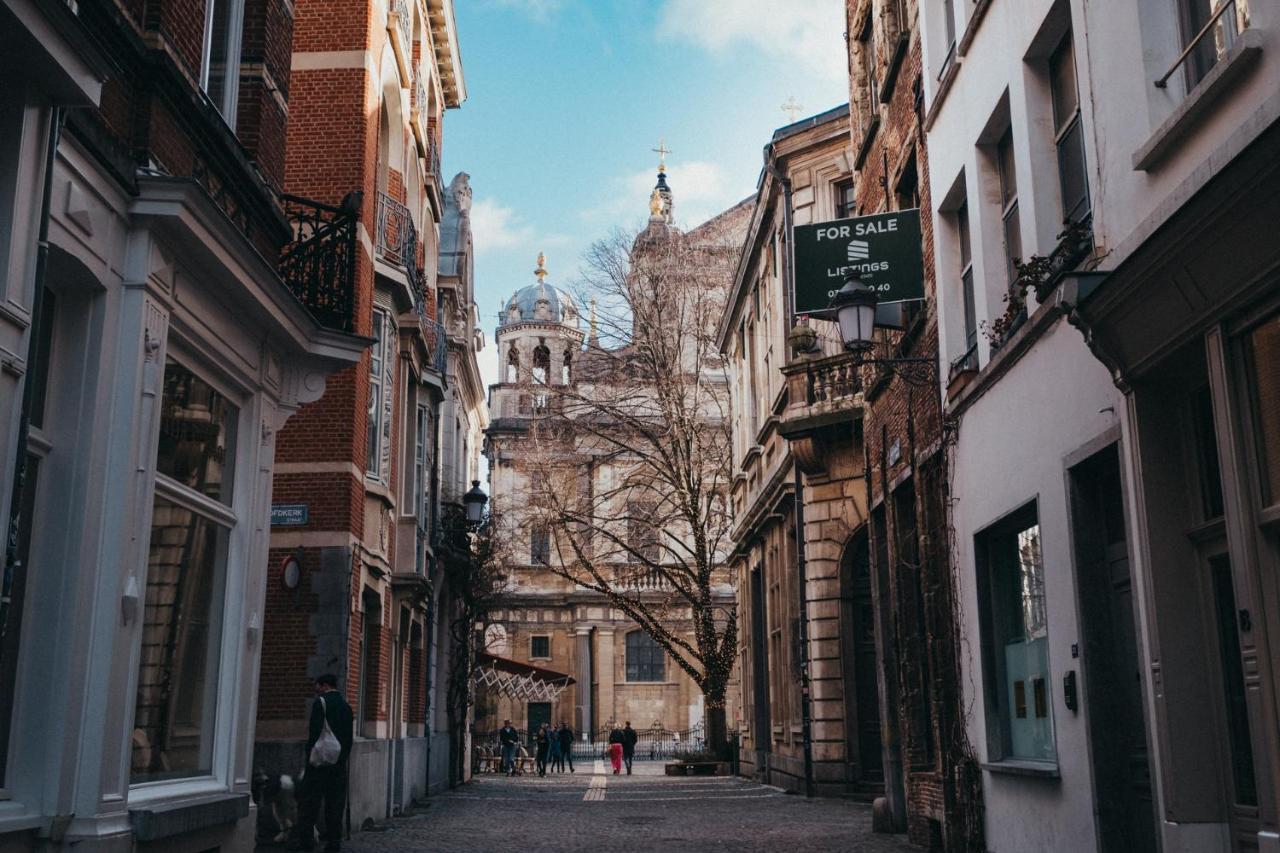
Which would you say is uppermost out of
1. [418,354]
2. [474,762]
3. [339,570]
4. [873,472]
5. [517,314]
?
[517,314]

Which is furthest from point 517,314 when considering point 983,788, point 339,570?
point 983,788

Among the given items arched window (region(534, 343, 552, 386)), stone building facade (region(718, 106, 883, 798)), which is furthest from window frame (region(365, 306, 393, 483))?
arched window (region(534, 343, 552, 386))

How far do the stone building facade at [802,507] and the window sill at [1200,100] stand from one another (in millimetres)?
10769

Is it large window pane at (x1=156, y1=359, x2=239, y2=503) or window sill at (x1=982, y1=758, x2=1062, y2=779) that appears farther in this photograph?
window sill at (x1=982, y1=758, x2=1062, y2=779)

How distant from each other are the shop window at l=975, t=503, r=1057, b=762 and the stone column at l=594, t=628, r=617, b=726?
178ft

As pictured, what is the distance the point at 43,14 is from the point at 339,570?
1185 centimetres

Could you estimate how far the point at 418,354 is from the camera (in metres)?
23.2

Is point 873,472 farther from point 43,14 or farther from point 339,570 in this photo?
point 43,14

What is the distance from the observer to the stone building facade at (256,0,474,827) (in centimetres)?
1692

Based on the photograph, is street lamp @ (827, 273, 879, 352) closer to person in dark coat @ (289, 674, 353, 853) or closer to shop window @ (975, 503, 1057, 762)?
shop window @ (975, 503, 1057, 762)

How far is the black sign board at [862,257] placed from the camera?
13930 mm

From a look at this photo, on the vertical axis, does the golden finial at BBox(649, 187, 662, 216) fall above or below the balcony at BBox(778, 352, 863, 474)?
above

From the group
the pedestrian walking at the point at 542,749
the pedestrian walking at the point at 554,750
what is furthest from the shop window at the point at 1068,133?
the pedestrian walking at the point at 554,750

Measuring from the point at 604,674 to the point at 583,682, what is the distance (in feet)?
3.50
